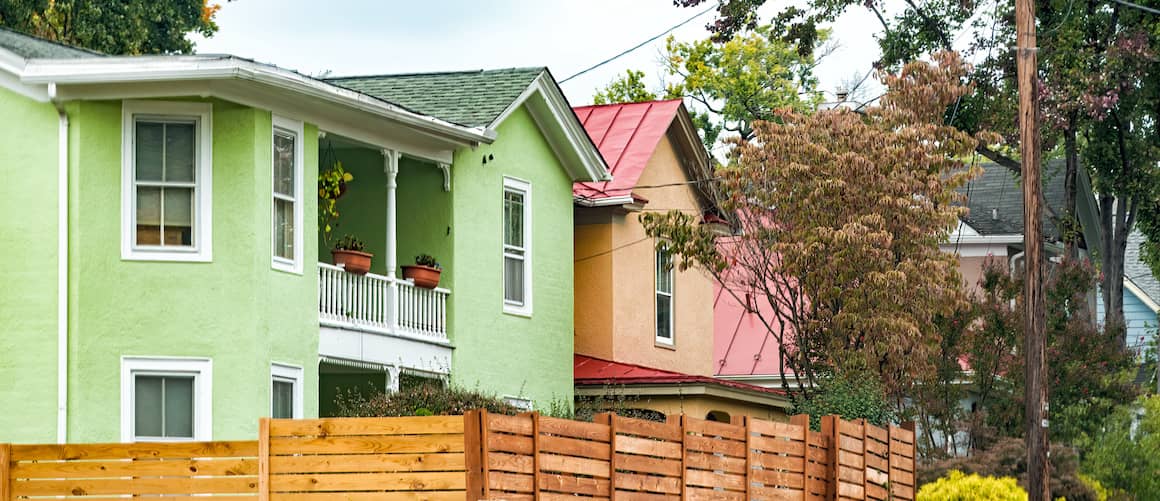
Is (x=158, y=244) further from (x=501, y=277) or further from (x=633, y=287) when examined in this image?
(x=633, y=287)

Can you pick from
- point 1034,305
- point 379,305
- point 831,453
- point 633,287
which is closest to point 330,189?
point 379,305

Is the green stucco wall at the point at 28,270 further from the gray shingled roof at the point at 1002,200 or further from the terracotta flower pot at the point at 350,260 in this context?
the gray shingled roof at the point at 1002,200

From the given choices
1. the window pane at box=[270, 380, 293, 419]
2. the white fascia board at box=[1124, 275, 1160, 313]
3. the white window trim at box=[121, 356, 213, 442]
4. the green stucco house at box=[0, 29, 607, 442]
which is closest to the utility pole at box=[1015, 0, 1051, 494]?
the green stucco house at box=[0, 29, 607, 442]

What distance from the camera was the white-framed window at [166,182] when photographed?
20.8 m

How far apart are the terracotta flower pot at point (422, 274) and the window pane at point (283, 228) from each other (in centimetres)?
291

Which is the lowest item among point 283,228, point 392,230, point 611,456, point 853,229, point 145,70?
point 611,456

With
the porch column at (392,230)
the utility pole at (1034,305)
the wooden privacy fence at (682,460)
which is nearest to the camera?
the wooden privacy fence at (682,460)

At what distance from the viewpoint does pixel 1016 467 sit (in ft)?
84.4

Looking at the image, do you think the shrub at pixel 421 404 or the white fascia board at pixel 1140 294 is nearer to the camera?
the shrub at pixel 421 404

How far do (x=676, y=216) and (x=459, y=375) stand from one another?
521 cm

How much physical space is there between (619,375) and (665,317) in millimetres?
3016

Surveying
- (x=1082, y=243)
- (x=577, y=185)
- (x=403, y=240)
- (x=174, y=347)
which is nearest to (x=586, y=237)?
(x=577, y=185)

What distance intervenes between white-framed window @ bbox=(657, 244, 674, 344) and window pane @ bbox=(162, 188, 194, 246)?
12247 millimetres

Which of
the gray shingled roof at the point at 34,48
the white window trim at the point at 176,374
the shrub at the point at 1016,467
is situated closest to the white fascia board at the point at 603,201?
the shrub at the point at 1016,467
